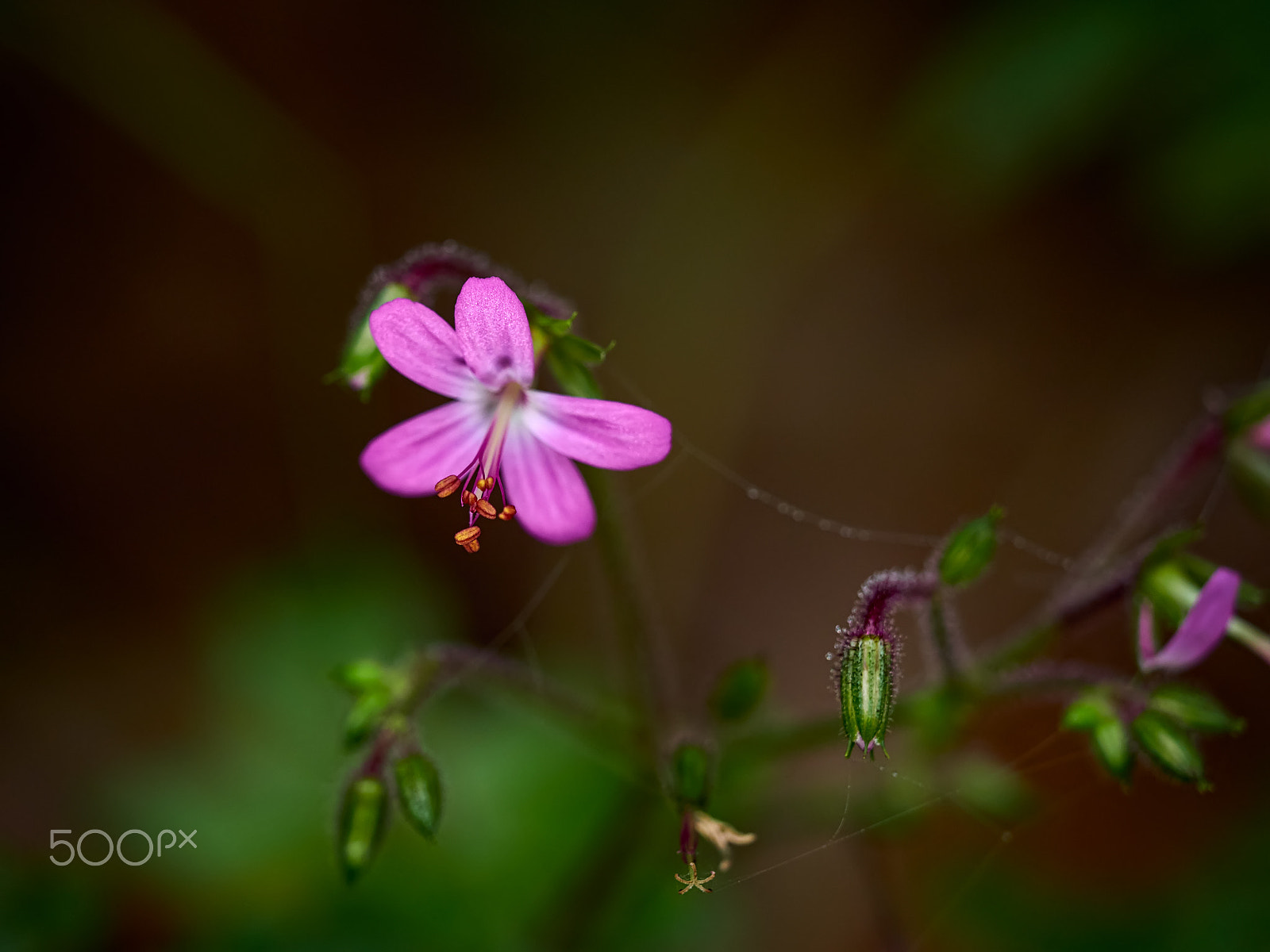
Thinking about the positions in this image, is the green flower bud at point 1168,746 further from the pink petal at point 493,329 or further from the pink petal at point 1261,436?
the pink petal at point 493,329

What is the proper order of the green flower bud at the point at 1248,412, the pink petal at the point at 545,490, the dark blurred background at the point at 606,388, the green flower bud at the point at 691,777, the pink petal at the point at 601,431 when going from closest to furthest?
the pink petal at the point at 601,431 < the pink petal at the point at 545,490 < the green flower bud at the point at 691,777 < the green flower bud at the point at 1248,412 < the dark blurred background at the point at 606,388

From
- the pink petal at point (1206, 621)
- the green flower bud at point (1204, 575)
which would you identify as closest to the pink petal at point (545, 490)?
the pink petal at point (1206, 621)

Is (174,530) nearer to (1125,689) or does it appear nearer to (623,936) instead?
(623,936)

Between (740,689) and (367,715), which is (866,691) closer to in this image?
(740,689)

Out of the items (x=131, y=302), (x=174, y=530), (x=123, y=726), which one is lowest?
(x=123, y=726)

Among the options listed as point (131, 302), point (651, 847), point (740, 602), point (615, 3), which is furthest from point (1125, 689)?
point (131, 302)

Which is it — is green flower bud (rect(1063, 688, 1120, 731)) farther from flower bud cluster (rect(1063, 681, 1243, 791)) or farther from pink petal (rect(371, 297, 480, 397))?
pink petal (rect(371, 297, 480, 397))

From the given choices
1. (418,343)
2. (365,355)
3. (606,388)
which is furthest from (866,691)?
(606,388)
